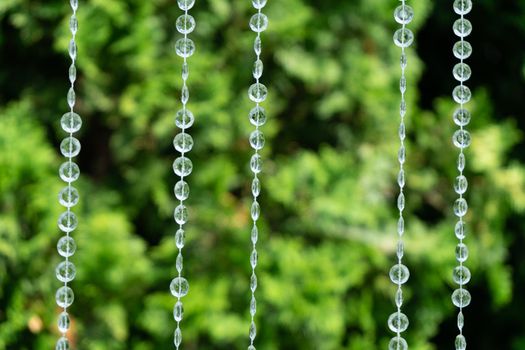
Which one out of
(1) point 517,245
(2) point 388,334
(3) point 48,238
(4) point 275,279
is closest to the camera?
(3) point 48,238

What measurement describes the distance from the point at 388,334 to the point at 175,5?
131 centimetres

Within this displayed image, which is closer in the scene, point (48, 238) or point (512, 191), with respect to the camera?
point (48, 238)

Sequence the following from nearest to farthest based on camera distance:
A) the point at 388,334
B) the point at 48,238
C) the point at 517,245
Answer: the point at 48,238 < the point at 388,334 < the point at 517,245

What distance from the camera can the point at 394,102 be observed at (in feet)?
10.2

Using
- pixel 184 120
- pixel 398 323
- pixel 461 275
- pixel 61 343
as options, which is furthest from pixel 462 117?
pixel 61 343

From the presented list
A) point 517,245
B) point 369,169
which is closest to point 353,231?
point 369,169

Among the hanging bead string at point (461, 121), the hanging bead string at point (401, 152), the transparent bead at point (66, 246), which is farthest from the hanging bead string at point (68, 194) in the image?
the hanging bead string at point (461, 121)

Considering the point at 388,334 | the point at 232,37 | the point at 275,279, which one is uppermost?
the point at 232,37

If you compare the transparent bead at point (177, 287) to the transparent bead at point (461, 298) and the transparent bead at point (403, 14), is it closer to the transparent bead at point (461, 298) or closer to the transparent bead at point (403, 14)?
the transparent bead at point (461, 298)

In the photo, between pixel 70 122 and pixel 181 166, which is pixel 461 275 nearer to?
pixel 181 166

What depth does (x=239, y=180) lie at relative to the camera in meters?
3.02

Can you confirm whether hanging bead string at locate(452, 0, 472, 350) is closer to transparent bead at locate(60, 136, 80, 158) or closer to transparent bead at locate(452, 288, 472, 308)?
transparent bead at locate(452, 288, 472, 308)

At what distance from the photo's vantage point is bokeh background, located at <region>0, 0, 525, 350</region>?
8.70 feet

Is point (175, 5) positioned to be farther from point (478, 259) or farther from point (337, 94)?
point (478, 259)
